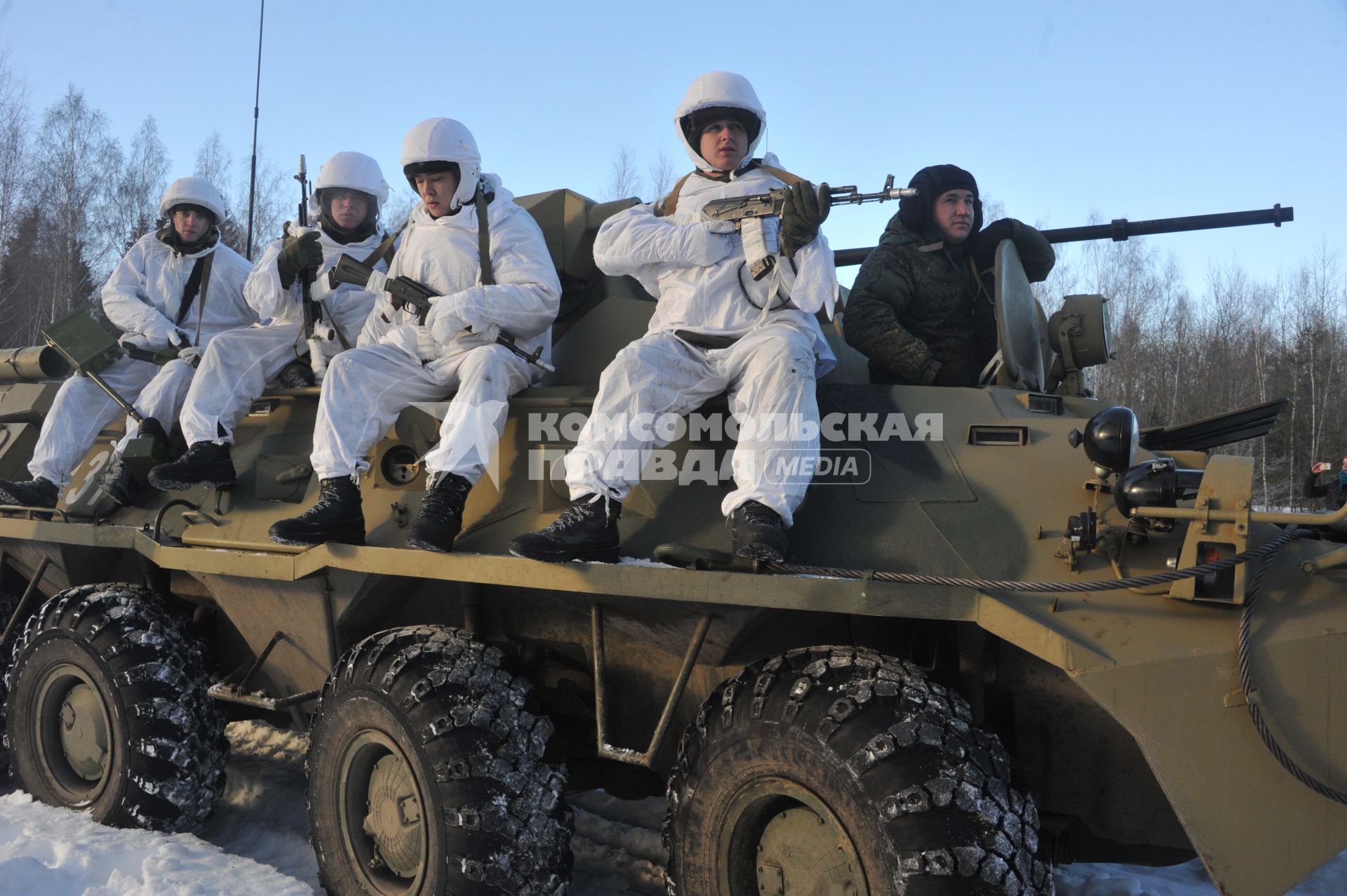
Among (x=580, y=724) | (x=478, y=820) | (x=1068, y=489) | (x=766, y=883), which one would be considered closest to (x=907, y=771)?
(x=766, y=883)

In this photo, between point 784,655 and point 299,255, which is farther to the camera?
point 299,255

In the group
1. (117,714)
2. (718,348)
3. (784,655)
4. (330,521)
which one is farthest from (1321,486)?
(117,714)

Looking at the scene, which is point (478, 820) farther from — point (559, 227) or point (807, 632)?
point (559, 227)

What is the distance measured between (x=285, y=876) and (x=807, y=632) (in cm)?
217

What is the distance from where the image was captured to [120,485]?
228 inches

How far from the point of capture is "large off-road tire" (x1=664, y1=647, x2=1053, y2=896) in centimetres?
297

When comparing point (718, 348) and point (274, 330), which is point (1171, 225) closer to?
point (718, 348)

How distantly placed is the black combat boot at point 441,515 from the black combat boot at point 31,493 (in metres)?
2.95

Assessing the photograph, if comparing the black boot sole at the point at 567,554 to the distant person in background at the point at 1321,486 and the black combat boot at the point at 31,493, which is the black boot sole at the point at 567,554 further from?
the black combat boot at the point at 31,493

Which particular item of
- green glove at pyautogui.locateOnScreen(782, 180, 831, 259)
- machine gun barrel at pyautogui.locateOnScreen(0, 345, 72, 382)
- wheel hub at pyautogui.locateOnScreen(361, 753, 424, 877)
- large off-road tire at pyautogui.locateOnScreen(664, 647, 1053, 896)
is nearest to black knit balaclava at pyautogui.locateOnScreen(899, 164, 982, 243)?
green glove at pyautogui.locateOnScreen(782, 180, 831, 259)

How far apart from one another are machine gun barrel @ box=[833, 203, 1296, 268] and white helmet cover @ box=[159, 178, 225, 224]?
136 inches

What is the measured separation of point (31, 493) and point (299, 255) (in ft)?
6.42

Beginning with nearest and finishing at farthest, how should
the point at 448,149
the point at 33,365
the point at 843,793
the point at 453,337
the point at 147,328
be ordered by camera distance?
1. the point at 843,793
2. the point at 453,337
3. the point at 448,149
4. the point at 147,328
5. the point at 33,365

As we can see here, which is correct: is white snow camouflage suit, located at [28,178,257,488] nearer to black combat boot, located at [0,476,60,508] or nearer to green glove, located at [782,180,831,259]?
black combat boot, located at [0,476,60,508]
